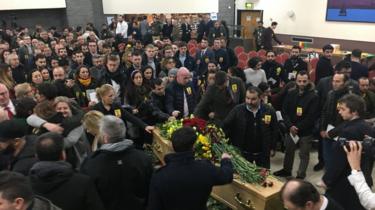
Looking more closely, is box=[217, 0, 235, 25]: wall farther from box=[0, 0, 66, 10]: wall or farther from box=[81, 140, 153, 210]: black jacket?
box=[81, 140, 153, 210]: black jacket

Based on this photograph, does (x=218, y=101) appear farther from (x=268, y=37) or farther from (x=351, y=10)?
(x=268, y=37)

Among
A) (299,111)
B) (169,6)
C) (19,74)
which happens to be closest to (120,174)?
(299,111)

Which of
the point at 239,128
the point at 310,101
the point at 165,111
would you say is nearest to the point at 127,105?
the point at 165,111

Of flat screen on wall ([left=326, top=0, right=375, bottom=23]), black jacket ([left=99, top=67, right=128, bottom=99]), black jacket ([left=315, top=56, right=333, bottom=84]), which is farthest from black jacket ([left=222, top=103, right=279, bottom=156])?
flat screen on wall ([left=326, top=0, right=375, bottom=23])

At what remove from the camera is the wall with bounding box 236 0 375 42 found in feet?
Result: 37.2

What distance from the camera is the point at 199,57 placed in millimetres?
8328

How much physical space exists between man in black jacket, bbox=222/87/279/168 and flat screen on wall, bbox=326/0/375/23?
29.1 ft

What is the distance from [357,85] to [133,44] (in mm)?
6470

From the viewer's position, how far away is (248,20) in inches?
606

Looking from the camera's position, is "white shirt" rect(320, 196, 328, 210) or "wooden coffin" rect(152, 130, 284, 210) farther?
"wooden coffin" rect(152, 130, 284, 210)

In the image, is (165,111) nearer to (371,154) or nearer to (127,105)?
(127,105)

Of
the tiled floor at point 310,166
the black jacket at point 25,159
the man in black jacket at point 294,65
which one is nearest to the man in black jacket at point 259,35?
the man in black jacket at point 294,65

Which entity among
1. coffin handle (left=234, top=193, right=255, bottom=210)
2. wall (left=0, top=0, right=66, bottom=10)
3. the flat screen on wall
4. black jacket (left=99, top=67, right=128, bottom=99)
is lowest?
coffin handle (left=234, top=193, right=255, bottom=210)

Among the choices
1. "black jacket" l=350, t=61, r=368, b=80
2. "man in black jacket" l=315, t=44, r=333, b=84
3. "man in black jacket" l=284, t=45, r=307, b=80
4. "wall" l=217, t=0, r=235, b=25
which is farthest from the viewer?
"wall" l=217, t=0, r=235, b=25
